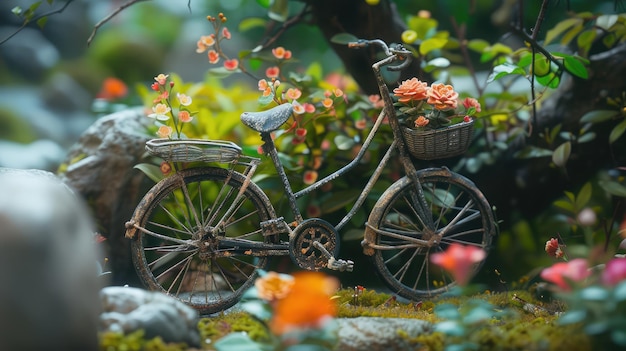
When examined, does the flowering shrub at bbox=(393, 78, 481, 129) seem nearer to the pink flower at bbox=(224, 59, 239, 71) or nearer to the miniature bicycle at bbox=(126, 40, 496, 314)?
the miniature bicycle at bbox=(126, 40, 496, 314)

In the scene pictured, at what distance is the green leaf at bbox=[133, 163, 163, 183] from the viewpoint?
335 centimetres

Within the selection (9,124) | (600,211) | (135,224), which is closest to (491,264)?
(600,211)

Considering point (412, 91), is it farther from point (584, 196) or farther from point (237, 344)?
point (237, 344)

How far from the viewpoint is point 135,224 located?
281 cm

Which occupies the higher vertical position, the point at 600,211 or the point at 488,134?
the point at 488,134

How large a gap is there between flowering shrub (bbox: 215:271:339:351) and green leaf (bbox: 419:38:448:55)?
6.29ft

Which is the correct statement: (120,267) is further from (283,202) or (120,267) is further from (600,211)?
(600,211)

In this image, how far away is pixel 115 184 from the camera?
139 inches

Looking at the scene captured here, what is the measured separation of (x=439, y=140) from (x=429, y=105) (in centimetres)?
20

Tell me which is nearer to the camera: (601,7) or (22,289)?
(22,289)

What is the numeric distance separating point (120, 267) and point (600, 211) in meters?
2.69

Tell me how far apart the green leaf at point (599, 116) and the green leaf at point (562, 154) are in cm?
16

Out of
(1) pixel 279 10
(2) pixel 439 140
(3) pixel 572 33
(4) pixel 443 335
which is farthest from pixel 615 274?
(1) pixel 279 10

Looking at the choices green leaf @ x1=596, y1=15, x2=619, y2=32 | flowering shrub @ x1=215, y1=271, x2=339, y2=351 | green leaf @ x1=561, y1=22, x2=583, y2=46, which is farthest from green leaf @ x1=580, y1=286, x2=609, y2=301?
green leaf @ x1=561, y1=22, x2=583, y2=46
